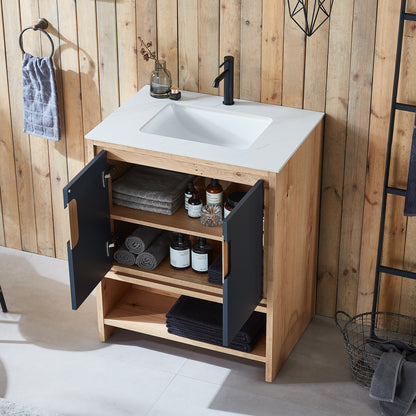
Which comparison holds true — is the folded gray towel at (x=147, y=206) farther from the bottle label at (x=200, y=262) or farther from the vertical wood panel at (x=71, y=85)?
the vertical wood panel at (x=71, y=85)

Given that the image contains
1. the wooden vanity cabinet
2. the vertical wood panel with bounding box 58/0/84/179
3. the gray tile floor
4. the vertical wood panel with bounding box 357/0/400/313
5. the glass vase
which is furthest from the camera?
the vertical wood panel with bounding box 58/0/84/179

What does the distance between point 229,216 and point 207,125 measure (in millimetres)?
696

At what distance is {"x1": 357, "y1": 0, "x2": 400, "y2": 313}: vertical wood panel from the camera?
280 centimetres

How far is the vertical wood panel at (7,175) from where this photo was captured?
358cm

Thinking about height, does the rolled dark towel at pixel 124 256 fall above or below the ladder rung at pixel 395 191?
below

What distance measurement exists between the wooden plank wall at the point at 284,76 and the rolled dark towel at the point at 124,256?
66cm

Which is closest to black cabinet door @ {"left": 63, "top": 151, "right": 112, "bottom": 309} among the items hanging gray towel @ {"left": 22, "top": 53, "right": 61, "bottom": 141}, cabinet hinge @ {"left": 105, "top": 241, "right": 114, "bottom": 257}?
cabinet hinge @ {"left": 105, "top": 241, "right": 114, "bottom": 257}

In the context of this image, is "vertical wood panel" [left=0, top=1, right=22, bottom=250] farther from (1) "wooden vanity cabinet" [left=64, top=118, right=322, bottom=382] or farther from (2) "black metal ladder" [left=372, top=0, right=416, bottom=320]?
(2) "black metal ladder" [left=372, top=0, right=416, bottom=320]

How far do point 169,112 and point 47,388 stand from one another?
1.18 metres

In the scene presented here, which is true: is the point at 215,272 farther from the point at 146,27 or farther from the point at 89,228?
the point at 146,27

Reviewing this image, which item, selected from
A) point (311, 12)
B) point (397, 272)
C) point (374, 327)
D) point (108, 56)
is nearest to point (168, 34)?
point (108, 56)

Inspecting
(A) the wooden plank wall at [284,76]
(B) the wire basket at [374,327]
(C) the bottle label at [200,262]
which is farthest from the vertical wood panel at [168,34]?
(B) the wire basket at [374,327]

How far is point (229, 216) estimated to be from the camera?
2520 millimetres

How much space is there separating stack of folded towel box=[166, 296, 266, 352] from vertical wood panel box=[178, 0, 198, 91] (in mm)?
902
